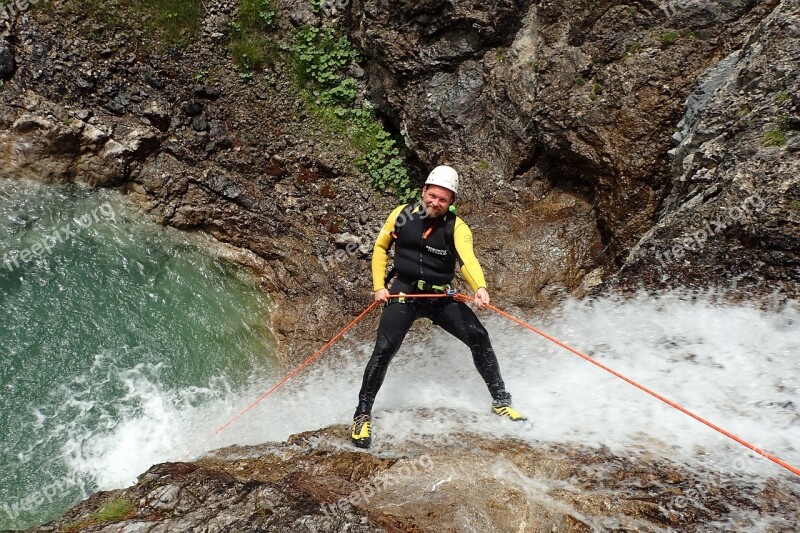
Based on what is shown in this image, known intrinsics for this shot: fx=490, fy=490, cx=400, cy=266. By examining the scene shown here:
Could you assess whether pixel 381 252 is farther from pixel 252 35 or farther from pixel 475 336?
pixel 252 35

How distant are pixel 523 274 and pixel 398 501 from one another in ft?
15.8

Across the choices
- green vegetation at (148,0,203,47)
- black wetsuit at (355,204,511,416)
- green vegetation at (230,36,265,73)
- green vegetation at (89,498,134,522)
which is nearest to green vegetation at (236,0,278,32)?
green vegetation at (230,36,265,73)

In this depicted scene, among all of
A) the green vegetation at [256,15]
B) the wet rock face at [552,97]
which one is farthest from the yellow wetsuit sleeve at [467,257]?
the green vegetation at [256,15]

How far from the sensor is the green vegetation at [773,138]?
5.20m

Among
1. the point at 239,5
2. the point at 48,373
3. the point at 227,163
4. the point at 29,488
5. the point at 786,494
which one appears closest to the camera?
the point at 786,494

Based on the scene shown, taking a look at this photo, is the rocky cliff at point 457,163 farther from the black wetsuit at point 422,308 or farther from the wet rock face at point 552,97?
the black wetsuit at point 422,308

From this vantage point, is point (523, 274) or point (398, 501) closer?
point (398, 501)

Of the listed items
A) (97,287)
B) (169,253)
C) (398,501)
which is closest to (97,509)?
(398,501)

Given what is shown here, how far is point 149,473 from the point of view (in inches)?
175

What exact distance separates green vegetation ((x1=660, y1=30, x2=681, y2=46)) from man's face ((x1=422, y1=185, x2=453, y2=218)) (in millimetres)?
4598

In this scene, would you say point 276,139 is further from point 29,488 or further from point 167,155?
point 29,488

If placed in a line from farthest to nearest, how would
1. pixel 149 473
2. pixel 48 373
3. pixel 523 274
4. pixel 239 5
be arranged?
pixel 239 5
pixel 523 274
pixel 48 373
pixel 149 473

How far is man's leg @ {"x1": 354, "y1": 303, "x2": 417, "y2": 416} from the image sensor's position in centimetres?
500

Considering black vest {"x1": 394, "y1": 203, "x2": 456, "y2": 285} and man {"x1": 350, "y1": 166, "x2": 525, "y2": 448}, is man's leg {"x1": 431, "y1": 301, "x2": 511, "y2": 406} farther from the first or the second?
black vest {"x1": 394, "y1": 203, "x2": 456, "y2": 285}
